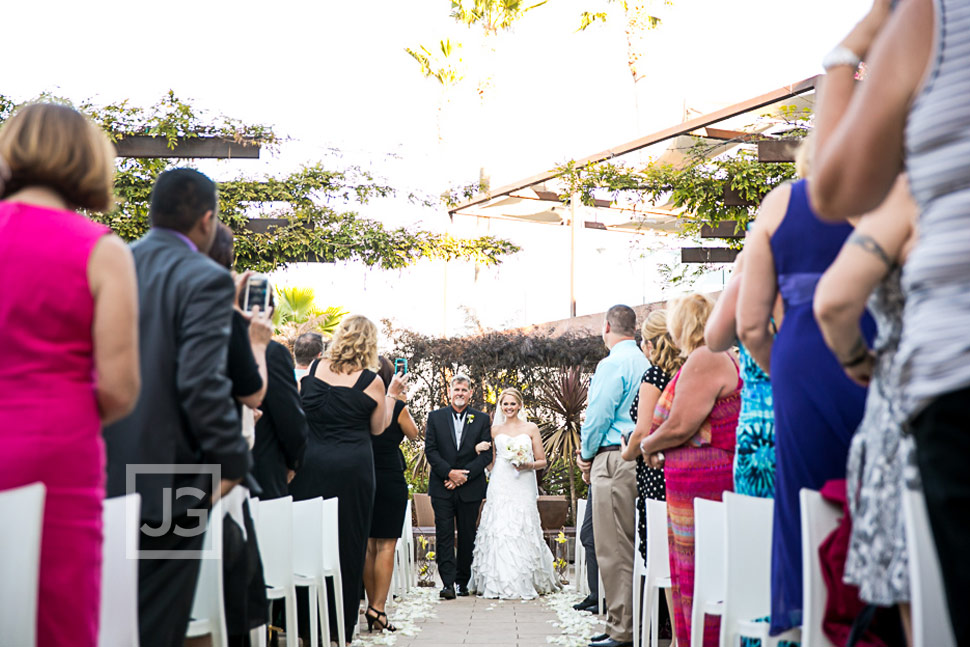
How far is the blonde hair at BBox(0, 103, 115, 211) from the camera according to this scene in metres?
2.11

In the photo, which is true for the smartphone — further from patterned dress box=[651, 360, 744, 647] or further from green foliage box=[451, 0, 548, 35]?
green foliage box=[451, 0, 548, 35]

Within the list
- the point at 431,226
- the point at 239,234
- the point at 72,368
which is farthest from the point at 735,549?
the point at 431,226

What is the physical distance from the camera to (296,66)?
14617 millimetres

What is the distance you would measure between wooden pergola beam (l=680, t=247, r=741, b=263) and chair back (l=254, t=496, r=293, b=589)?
841 centimetres

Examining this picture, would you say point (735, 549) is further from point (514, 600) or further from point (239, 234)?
point (239, 234)

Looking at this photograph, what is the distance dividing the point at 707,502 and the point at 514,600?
5540mm

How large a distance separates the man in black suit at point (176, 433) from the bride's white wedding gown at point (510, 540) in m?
6.37

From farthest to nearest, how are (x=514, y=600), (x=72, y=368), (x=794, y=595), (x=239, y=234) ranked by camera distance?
(x=239, y=234) < (x=514, y=600) < (x=794, y=595) < (x=72, y=368)

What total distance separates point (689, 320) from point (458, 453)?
205 inches

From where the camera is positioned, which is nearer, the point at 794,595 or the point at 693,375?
the point at 794,595

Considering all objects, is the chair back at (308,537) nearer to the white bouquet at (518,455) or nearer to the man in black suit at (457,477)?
the man in black suit at (457,477)

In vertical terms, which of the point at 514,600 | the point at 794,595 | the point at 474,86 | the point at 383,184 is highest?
the point at 474,86

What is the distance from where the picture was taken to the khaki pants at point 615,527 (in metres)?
6.19

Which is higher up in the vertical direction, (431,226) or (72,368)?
(431,226)
